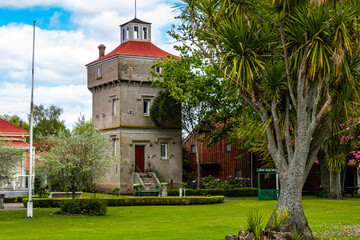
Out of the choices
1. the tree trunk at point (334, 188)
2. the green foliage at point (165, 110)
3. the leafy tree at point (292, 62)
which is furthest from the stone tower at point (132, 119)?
the leafy tree at point (292, 62)

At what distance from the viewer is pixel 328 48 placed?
45.9ft

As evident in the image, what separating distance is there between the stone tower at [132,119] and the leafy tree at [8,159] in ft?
63.7

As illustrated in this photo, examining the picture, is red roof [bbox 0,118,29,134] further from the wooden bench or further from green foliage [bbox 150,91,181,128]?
green foliage [bbox 150,91,181,128]

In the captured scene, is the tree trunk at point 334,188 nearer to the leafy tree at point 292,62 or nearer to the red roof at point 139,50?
the red roof at point 139,50

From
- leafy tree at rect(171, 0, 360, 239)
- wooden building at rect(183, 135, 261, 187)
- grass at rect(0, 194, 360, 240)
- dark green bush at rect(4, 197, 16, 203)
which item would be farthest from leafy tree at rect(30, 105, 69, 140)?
leafy tree at rect(171, 0, 360, 239)

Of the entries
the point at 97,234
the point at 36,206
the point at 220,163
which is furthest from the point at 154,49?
the point at 97,234

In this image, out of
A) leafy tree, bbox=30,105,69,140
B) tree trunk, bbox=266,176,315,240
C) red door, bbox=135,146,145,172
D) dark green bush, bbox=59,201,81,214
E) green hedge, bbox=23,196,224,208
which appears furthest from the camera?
leafy tree, bbox=30,105,69,140

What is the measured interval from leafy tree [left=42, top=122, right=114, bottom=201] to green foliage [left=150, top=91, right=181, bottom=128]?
763 inches

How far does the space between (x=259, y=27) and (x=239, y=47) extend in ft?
6.23

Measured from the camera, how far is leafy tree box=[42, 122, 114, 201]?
24.9m

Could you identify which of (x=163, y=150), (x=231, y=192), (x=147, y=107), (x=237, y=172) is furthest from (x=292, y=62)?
(x=237, y=172)

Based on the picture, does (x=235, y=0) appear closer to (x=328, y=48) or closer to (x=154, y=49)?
(x=328, y=48)

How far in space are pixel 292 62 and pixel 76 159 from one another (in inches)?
521

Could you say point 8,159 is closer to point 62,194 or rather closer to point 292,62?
point 62,194
